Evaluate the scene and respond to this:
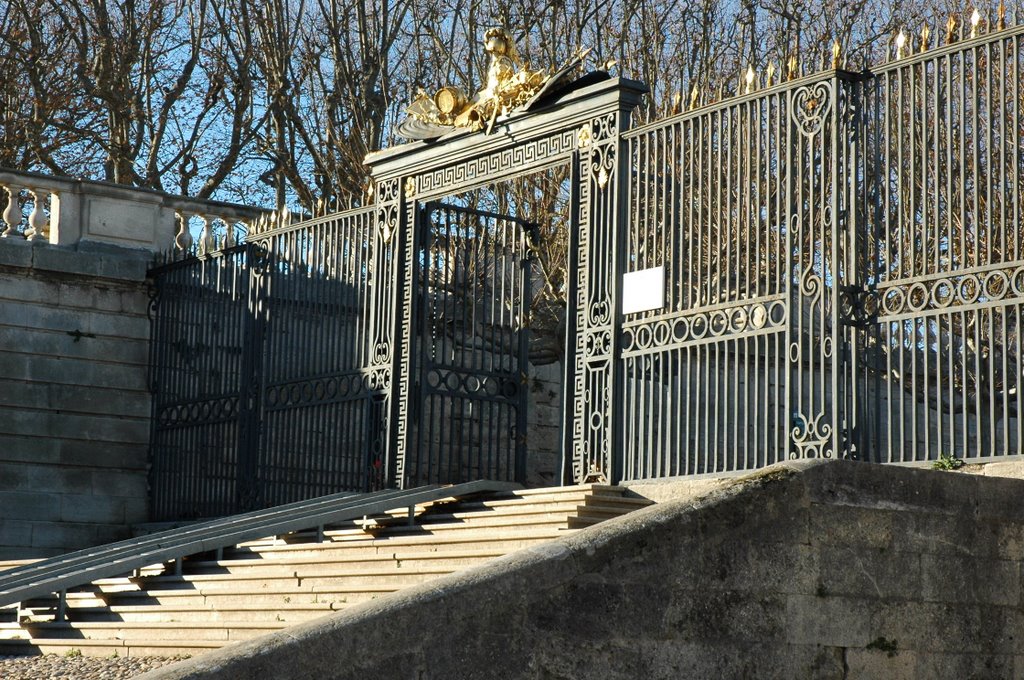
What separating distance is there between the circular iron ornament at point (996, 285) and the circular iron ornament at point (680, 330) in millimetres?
2095

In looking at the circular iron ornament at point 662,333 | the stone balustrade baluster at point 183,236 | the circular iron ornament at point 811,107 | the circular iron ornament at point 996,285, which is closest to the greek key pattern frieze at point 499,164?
the circular iron ornament at point 662,333

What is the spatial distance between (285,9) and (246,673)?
16474 millimetres

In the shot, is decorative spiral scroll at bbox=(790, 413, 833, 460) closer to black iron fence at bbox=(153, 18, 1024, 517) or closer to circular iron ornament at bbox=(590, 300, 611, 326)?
black iron fence at bbox=(153, 18, 1024, 517)

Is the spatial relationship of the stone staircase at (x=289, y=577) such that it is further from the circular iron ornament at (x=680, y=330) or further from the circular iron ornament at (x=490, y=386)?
the circular iron ornament at (x=490, y=386)

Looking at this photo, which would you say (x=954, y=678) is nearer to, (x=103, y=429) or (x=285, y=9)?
(x=103, y=429)

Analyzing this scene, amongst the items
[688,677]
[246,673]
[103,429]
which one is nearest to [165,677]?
[246,673]

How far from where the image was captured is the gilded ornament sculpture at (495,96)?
11.2 meters

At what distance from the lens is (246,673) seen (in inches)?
228

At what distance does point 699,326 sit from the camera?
9617 millimetres

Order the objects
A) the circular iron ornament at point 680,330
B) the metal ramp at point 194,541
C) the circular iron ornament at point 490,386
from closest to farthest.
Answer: the circular iron ornament at point 680,330 → the metal ramp at point 194,541 → the circular iron ornament at point 490,386

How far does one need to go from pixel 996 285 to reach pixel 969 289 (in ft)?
0.47

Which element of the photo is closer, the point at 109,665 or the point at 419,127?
the point at 109,665

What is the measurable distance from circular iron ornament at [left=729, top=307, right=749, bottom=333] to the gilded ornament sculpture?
230 cm

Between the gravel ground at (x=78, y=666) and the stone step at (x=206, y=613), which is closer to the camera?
the gravel ground at (x=78, y=666)
